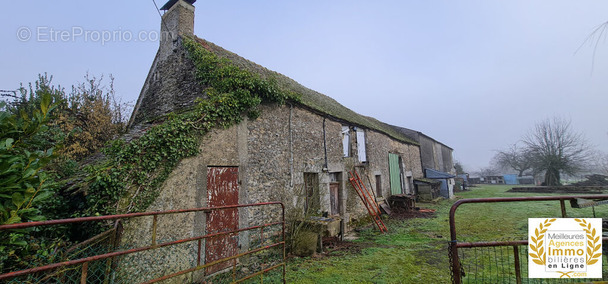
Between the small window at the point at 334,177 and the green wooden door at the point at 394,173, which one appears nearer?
the small window at the point at 334,177

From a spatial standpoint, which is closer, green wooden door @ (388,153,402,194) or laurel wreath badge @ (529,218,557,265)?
laurel wreath badge @ (529,218,557,265)

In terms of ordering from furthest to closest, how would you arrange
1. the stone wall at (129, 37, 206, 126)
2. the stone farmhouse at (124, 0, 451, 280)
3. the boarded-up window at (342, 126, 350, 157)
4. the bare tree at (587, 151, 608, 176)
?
the bare tree at (587, 151, 608, 176), the boarded-up window at (342, 126, 350, 157), the stone wall at (129, 37, 206, 126), the stone farmhouse at (124, 0, 451, 280)

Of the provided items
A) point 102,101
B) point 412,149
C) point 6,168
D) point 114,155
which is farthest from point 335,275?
point 412,149

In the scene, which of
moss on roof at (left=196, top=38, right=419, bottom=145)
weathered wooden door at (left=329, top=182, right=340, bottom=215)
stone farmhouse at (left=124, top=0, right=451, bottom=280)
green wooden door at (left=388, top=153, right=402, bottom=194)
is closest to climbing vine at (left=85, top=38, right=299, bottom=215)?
stone farmhouse at (left=124, top=0, right=451, bottom=280)

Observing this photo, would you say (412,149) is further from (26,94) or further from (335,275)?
(26,94)

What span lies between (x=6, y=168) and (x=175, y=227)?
2812 mm

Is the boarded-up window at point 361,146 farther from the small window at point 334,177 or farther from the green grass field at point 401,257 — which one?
the green grass field at point 401,257

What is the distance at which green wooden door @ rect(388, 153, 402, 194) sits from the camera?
1433cm

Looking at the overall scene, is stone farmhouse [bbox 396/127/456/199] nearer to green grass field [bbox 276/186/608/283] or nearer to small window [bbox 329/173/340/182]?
green grass field [bbox 276/186/608/283]

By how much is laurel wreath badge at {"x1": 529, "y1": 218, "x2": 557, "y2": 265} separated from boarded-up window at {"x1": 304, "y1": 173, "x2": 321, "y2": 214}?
528cm

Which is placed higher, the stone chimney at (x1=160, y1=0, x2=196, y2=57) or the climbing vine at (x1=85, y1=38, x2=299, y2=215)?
the stone chimney at (x1=160, y1=0, x2=196, y2=57)

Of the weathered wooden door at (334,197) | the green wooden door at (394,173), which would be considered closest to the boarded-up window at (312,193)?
the weathered wooden door at (334,197)

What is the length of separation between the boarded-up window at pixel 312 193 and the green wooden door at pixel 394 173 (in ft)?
23.7

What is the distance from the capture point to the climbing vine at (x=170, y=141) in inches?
164
